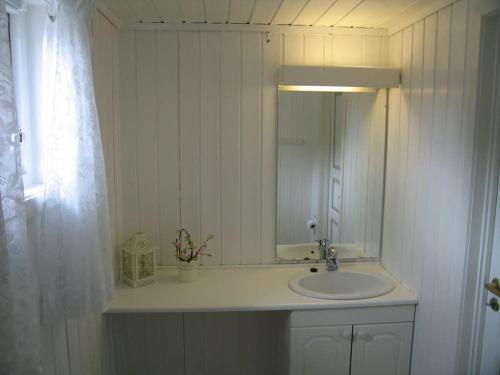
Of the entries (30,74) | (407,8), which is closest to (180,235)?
(30,74)

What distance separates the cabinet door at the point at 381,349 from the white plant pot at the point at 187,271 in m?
0.89

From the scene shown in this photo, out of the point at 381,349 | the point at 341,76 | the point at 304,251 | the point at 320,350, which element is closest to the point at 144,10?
the point at 341,76

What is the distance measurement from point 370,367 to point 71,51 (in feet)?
6.26

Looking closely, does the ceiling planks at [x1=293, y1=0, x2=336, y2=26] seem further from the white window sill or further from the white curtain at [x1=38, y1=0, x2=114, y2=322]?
the white window sill

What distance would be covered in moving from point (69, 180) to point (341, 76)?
1.45 meters

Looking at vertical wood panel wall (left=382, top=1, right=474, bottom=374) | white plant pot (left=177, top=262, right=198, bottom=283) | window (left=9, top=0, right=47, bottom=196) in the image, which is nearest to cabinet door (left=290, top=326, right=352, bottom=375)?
vertical wood panel wall (left=382, top=1, right=474, bottom=374)

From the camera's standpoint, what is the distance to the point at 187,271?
6.68 ft

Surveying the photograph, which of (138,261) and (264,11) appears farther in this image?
(138,261)

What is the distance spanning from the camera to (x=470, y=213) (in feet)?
4.73

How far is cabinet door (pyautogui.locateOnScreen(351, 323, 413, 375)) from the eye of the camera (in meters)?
1.84

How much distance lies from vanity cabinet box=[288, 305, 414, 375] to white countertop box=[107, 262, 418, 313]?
53 mm

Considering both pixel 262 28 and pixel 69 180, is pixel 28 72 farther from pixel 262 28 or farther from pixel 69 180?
pixel 262 28

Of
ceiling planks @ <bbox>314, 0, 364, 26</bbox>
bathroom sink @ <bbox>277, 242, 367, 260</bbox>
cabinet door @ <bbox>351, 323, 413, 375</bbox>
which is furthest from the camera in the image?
bathroom sink @ <bbox>277, 242, 367, 260</bbox>

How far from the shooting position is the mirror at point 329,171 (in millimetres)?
2141
